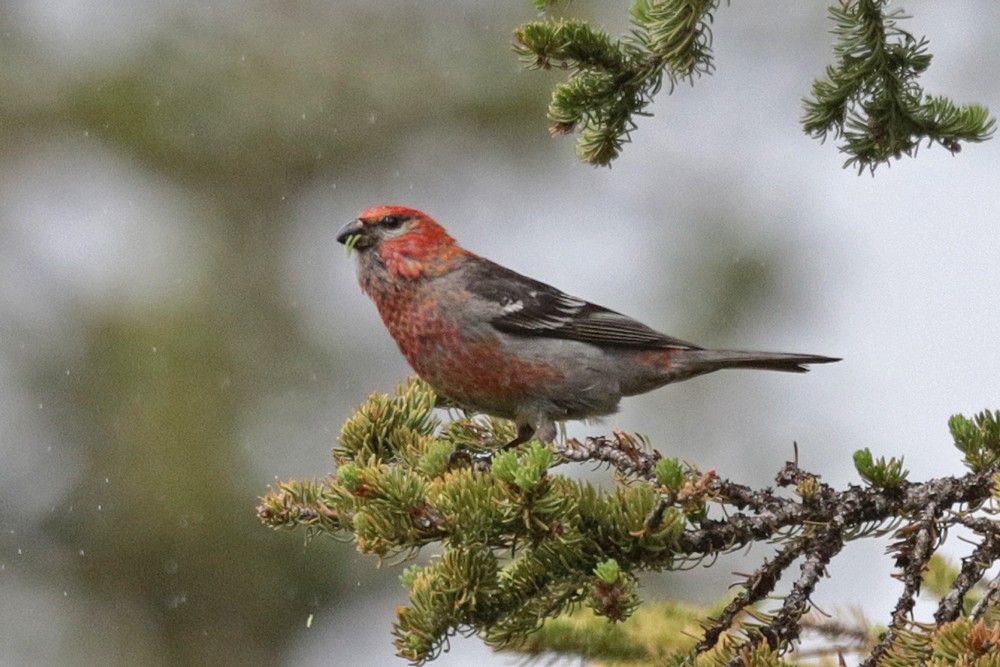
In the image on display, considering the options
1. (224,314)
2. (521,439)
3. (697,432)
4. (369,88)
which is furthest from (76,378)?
(521,439)

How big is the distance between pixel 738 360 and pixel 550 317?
0.70 m

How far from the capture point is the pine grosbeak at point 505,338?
4168 millimetres

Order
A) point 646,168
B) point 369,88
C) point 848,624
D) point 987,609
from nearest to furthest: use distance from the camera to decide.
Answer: point 987,609
point 848,624
point 369,88
point 646,168

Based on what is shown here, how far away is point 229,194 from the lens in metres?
8.57

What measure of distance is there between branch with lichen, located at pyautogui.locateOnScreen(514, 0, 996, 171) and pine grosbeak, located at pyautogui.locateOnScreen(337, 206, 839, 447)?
110 centimetres

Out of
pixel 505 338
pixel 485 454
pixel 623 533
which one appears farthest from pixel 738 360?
pixel 623 533

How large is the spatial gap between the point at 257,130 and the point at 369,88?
32.7 inches

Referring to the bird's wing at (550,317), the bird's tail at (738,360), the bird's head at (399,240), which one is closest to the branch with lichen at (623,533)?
the bird's tail at (738,360)

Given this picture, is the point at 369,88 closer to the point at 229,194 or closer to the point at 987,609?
the point at 229,194

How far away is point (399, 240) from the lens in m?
4.48

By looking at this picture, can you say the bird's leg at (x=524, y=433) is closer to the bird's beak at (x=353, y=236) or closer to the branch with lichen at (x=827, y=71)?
the bird's beak at (x=353, y=236)

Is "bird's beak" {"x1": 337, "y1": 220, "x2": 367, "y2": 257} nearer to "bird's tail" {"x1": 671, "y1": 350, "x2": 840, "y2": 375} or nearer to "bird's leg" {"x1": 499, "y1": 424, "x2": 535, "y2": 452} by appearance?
"bird's leg" {"x1": 499, "y1": 424, "x2": 535, "y2": 452}

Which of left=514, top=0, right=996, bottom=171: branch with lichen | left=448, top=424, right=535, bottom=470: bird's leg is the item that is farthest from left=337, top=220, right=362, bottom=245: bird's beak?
left=514, top=0, right=996, bottom=171: branch with lichen

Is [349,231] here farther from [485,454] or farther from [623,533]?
[623,533]
